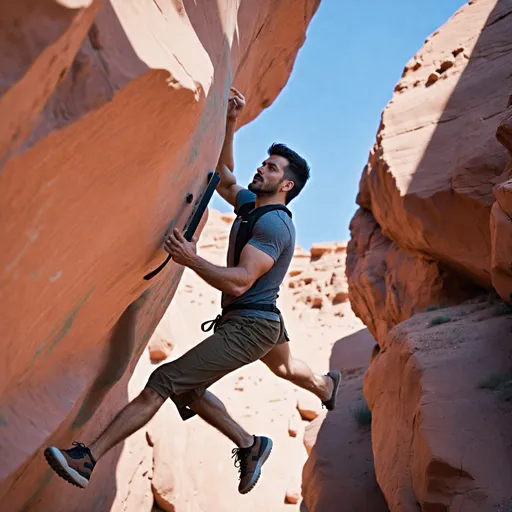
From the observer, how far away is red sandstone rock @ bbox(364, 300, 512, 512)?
14.2 ft

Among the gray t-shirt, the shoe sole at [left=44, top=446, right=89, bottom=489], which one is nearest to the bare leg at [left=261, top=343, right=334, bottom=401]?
the gray t-shirt

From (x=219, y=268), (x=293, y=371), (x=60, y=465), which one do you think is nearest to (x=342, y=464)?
(x=293, y=371)

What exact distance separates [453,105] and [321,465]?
5.25 m

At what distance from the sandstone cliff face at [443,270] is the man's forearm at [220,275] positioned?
2019mm

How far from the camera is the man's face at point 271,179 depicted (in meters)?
4.31

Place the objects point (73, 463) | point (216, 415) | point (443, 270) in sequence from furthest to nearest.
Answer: point (443, 270) < point (216, 415) < point (73, 463)

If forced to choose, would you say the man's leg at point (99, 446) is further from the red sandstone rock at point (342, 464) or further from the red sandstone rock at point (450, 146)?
the red sandstone rock at point (450, 146)

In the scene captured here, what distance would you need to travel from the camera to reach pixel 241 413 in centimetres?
1280

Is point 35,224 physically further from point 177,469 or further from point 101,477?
point 177,469

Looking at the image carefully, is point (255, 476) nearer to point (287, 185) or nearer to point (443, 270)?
point (287, 185)

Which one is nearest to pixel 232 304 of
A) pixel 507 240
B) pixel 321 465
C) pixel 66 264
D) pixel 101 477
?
pixel 66 264

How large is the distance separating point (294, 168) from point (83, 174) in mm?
2091

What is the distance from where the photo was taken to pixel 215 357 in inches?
156

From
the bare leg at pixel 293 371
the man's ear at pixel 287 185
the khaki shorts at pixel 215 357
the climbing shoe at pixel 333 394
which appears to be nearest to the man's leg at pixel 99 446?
the khaki shorts at pixel 215 357
